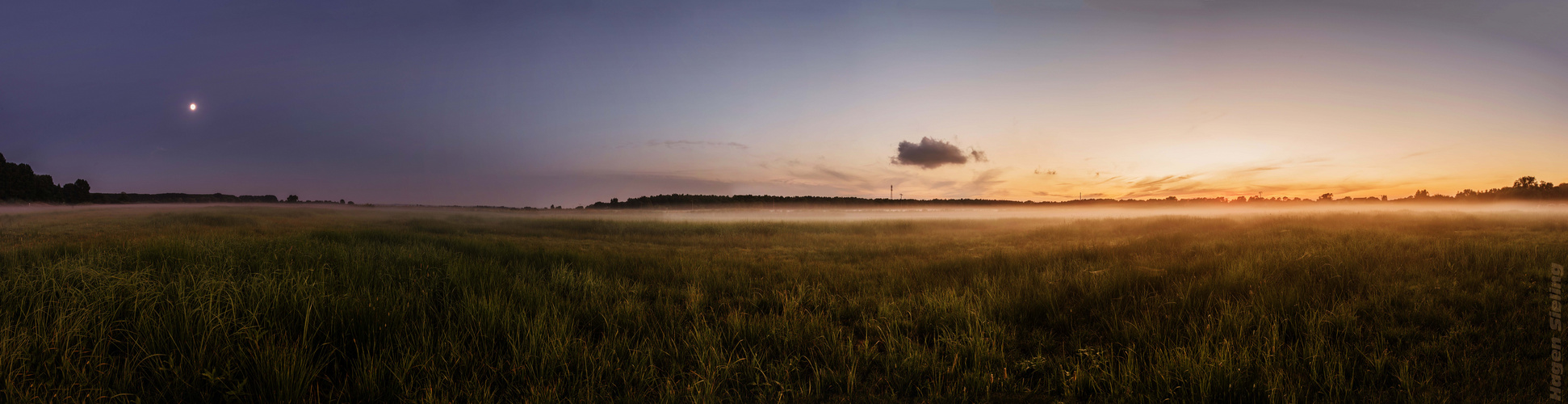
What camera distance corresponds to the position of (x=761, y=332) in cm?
471

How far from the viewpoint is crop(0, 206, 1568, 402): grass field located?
11.0 ft

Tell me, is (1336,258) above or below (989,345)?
above

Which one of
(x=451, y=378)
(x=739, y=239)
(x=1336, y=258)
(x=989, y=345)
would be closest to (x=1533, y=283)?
(x=1336, y=258)

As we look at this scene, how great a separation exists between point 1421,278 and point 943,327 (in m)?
6.76

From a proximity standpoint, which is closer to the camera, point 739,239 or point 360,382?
point 360,382

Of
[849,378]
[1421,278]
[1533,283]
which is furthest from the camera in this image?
[1421,278]

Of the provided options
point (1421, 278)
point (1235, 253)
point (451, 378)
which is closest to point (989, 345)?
point (451, 378)

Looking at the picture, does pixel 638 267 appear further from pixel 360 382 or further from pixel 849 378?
pixel 849 378

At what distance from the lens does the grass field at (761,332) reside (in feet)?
11.0

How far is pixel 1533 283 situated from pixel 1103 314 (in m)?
5.36

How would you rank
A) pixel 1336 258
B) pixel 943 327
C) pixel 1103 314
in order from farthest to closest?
pixel 1336 258, pixel 1103 314, pixel 943 327

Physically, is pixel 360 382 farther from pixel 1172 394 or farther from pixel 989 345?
pixel 1172 394

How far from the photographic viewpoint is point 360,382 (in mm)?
3318

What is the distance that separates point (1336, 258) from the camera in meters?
7.36
